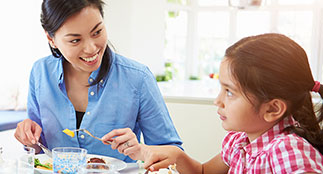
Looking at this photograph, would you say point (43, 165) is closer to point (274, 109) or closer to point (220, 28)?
point (274, 109)

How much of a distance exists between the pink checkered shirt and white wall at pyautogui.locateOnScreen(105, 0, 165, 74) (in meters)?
3.37

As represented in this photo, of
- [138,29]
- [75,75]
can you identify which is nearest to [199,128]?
[75,75]

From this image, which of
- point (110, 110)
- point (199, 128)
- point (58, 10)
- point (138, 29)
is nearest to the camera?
point (58, 10)

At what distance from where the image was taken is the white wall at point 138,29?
4.50m

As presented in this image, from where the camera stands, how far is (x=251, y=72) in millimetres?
1028

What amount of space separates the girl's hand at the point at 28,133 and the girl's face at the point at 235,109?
68cm

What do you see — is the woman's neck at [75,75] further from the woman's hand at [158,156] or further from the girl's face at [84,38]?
the woman's hand at [158,156]

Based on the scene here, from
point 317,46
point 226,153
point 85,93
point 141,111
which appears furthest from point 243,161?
point 317,46

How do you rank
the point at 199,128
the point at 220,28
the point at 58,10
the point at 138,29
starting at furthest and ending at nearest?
the point at 220,28 < the point at 138,29 < the point at 199,128 < the point at 58,10

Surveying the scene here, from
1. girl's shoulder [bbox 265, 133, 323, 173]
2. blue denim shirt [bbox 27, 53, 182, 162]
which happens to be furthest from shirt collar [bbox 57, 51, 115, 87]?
girl's shoulder [bbox 265, 133, 323, 173]

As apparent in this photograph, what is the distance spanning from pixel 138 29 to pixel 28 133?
3.84 metres

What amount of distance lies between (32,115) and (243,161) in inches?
35.7

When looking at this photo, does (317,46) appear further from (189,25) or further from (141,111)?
(141,111)

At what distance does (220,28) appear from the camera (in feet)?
21.0
